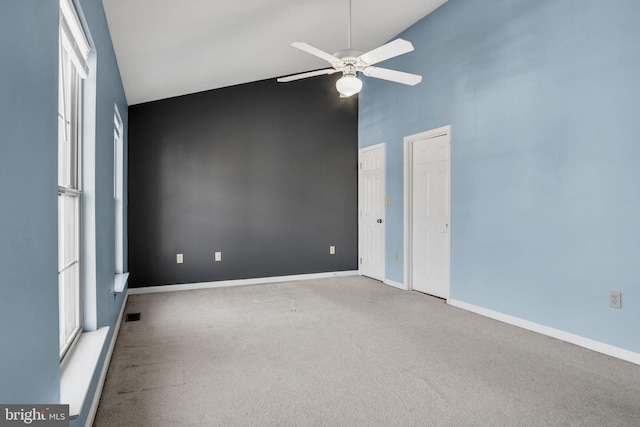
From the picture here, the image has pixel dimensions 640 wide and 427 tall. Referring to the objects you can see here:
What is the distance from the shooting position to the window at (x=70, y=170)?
193 centimetres

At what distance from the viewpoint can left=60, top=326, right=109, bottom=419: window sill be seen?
1536 millimetres

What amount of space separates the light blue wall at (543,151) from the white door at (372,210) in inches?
46.3

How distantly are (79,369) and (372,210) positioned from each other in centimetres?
460

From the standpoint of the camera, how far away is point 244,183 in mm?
5605

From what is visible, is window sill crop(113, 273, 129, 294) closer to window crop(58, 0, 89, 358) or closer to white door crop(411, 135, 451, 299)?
window crop(58, 0, 89, 358)

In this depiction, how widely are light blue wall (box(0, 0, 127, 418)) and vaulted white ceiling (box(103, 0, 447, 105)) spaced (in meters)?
1.71

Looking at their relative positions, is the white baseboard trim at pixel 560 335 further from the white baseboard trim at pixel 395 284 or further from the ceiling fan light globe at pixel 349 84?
the ceiling fan light globe at pixel 349 84

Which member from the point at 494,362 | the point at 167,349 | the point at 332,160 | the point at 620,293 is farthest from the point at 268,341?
the point at 332,160

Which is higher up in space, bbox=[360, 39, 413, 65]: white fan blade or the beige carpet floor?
bbox=[360, 39, 413, 65]: white fan blade

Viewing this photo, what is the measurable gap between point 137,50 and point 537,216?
3.69 meters

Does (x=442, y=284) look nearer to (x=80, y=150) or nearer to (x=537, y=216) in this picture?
(x=537, y=216)

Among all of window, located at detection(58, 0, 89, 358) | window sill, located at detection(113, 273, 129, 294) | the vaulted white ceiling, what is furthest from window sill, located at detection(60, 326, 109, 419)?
the vaulted white ceiling

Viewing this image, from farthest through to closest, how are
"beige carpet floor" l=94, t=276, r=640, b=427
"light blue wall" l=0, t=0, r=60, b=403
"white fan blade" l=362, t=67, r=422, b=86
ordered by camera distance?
"white fan blade" l=362, t=67, r=422, b=86, "beige carpet floor" l=94, t=276, r=640, b=427, "light blue wall" l=0, t=0, r=60, b=403

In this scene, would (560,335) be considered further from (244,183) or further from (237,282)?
(244,183)
